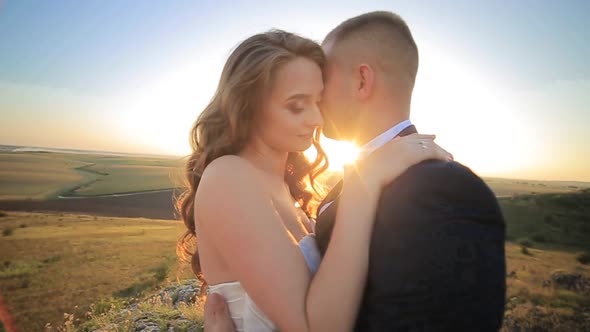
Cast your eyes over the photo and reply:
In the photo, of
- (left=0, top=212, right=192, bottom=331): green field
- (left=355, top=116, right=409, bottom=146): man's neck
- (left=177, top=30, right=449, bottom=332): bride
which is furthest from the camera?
(left=0, top=212, right=192, bottom=331): green field

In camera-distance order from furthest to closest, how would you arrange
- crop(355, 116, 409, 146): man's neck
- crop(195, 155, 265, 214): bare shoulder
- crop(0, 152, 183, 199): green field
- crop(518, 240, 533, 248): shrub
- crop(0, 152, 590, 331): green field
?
crop(0, 152, 183, 199): green field
crop(518, 240, 533, 248): shrub
crop(0, 152, 590, 331): green field
crop(355, 116, 409, 146): man's neck
crop(195, 155, 265, 214): bare shoulder

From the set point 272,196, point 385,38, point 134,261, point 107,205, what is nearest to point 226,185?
point 272,196

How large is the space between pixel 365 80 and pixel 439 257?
1306mm

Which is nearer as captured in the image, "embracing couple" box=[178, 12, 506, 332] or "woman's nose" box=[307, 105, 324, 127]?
"embracing couple" box=[178, 12, 506, 332]

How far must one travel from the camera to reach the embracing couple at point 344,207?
5.61 ft

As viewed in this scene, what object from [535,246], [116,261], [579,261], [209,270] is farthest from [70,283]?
[535,246]

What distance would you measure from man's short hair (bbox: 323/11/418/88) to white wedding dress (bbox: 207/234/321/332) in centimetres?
128

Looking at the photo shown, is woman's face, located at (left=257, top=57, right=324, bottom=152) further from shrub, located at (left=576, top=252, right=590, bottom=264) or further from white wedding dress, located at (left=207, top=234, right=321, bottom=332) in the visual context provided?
shrub, located at (left=576, top=252, right=590, bottom=264)

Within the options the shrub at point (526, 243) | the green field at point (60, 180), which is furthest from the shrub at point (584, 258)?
the green field at point (60, 180)

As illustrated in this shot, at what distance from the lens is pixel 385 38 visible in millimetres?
2732

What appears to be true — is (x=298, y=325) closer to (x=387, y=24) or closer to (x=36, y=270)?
(x=387, y=24)

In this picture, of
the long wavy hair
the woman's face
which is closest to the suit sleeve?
the woman's face

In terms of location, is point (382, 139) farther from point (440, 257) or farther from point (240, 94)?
point (240, 94)

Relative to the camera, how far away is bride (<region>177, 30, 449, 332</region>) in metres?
1.95
